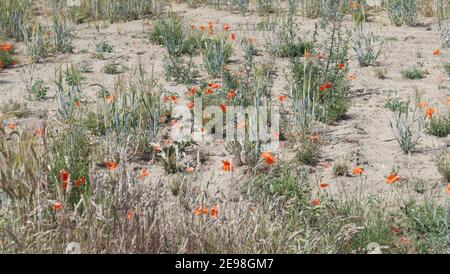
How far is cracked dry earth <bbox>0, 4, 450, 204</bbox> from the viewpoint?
204 inches

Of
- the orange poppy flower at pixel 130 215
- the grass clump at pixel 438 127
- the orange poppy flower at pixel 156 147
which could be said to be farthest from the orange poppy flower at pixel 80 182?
the grass clump at pixel 438 127

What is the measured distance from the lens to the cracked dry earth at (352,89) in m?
5.19

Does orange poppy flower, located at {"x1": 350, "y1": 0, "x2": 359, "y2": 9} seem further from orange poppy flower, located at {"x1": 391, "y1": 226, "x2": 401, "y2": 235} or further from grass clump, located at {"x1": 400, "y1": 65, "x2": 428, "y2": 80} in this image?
orange poppy flower, located at {"x1": 391, "y1": 226, "x2": 401, "y2": 235}

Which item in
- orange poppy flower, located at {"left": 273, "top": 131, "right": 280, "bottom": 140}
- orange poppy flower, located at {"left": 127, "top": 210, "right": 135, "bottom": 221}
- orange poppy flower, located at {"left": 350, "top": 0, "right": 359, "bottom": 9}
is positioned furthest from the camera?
orange poppy flower, located at {"left": 350, "top": 0, "right": 359, "bottom": 9}

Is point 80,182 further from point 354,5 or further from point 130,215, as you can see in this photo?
point 354,5

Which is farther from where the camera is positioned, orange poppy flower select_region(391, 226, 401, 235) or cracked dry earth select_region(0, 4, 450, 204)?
cracked dry earth select_region(0, 4, 450, 204)

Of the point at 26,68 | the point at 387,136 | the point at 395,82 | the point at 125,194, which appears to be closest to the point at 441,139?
the point at 387,136

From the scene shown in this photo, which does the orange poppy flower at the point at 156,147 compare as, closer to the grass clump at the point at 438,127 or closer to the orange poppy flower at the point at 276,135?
the orange poppy flower at the point at 276,135

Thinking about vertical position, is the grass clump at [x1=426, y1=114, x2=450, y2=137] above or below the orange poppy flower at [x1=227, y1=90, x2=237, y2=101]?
below

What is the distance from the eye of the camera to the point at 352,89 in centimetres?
680

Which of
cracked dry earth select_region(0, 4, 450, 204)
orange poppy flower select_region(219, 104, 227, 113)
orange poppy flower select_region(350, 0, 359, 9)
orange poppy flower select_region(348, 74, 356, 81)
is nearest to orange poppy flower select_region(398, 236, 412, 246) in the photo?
cracked dry earth select_region(0, 4, 450, 204)

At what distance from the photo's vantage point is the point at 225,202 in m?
3.84
